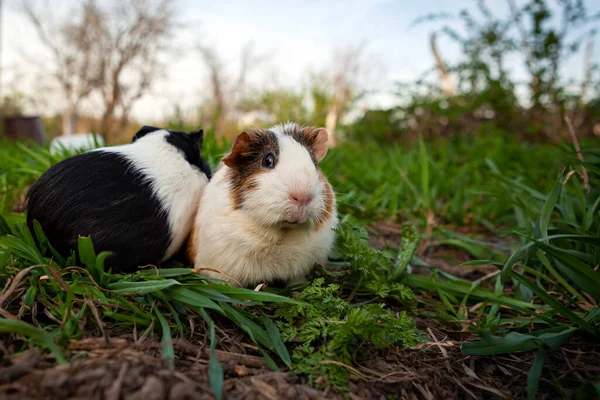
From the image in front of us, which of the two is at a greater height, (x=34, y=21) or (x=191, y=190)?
(x=34, y=21)

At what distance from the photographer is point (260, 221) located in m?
1.73

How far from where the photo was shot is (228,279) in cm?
189

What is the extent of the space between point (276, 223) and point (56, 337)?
922mm

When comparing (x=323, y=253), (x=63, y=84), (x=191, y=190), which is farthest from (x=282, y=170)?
(x=63, y=84)

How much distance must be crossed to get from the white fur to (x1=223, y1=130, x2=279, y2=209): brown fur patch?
1.10 feet

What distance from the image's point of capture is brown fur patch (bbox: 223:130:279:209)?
5.97 ft

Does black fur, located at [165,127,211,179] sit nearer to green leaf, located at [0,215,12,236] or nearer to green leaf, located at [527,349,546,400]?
green leaf, located at [0,215,12,236]

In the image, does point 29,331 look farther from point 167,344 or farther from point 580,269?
point 580,269

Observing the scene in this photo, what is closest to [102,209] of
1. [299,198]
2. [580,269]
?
[299,198]

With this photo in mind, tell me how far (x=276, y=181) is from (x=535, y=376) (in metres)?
1.27

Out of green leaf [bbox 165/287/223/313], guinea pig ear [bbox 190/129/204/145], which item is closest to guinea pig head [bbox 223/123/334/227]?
green leaf [bbox 165/287/223/313]

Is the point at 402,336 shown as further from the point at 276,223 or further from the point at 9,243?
the point at 9,243

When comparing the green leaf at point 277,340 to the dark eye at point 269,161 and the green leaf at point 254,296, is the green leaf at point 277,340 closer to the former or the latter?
the green leaf at point 254,296

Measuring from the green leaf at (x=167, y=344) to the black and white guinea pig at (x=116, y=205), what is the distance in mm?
485
